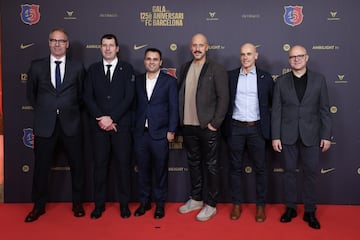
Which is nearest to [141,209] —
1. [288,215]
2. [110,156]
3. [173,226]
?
[173,226]

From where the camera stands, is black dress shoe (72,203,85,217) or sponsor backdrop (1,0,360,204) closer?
black dress shoe (72,203,85,217)

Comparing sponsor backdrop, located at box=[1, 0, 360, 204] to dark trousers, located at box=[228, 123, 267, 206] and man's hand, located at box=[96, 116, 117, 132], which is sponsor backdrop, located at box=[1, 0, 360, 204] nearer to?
dark trousers, located at box=[228, 123, 267, 206]

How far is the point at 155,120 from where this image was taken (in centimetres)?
364

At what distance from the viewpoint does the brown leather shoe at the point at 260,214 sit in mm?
3624

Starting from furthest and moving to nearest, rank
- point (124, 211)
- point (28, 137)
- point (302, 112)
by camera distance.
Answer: point (28, 137) → point (124, 211) → point (302, 112)

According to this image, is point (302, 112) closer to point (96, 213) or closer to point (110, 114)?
point (110, 114)

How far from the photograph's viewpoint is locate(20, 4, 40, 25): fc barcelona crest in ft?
13.1

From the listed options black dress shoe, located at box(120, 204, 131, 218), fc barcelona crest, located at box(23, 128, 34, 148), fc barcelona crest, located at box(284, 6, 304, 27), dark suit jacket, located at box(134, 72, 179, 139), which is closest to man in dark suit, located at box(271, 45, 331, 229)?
fc barcelona crest, located at box(284, 6, 304, 27)

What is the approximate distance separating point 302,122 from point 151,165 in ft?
4.96

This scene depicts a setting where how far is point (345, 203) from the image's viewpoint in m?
4.11

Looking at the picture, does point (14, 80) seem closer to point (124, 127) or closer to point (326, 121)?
point (124, 127)

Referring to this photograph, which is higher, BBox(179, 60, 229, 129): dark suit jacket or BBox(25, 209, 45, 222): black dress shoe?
BBox(179, 60, 229, 129): dark suit jacket

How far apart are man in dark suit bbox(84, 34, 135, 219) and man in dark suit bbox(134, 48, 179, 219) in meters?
0.11

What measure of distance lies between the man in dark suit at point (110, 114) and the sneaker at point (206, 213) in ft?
2.27
